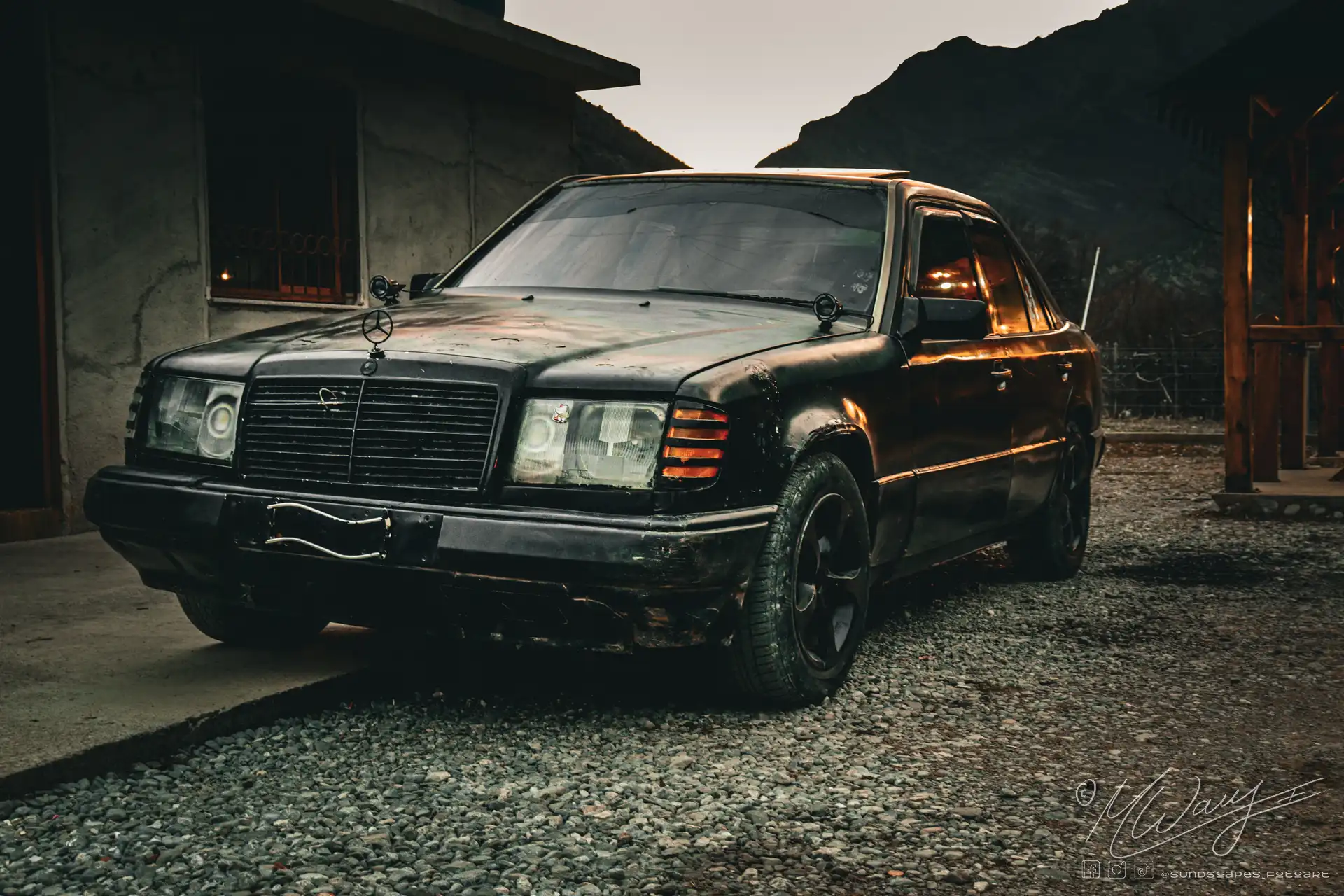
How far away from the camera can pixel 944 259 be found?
5645 mm

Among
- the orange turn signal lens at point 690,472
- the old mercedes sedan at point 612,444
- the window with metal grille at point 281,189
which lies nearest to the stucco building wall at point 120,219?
the window with metal grille at point 281,189

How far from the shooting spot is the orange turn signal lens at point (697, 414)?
3736 millimetres

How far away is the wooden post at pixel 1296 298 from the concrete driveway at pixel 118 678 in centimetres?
1036

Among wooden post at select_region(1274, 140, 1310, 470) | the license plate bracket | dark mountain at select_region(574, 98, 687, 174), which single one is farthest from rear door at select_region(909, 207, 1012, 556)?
dark mountain at select_region(574, 98, 687, 174)

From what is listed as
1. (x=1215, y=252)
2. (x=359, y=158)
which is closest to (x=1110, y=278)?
(x=1215, y=252)

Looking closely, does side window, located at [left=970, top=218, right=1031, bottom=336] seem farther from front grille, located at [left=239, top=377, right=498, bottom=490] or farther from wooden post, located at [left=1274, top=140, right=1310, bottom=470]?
wooden post, located at [left=1274, top=140, right=1310, bottom=470]

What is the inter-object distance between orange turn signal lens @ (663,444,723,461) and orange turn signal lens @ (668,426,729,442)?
0.09 feet

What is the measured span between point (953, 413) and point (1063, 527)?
191 centimetres

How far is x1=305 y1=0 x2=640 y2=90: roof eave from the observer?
9156 mm

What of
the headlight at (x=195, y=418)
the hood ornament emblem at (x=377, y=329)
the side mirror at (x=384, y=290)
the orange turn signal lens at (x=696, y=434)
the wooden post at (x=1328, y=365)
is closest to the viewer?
the orange turn signal lens at (x=696, y=434)

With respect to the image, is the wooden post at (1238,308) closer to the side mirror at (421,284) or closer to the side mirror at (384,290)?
the side mirror at (421,284)

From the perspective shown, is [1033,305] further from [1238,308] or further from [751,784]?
[1238,308]

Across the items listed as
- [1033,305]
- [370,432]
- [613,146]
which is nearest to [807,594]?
[370,432]

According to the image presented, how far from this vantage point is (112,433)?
789 centimetres
